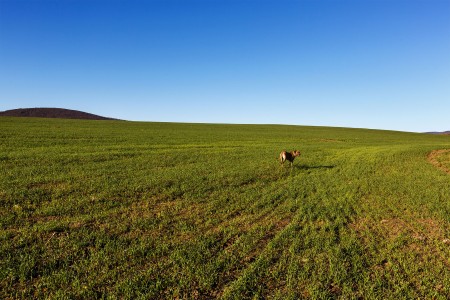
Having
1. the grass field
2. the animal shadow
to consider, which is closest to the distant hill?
the grass field

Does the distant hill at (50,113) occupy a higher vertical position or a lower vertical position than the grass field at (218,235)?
higher

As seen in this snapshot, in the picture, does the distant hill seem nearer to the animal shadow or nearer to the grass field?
the grass field

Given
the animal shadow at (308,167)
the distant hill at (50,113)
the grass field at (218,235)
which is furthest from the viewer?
the distant hill at (50,113)

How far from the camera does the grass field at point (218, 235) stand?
271 inches

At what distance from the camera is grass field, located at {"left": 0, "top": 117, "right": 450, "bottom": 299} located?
22.6 feet

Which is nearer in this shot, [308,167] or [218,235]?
[218,235]

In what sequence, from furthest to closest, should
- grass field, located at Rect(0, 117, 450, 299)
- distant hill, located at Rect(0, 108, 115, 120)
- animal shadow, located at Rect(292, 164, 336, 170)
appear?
1. distant hill, located at Rect(0, 108, 115, 120)
2. animal shadow, located at Rect(292, 164, 336, 170)
3. grass field, located at Rect(0, 117, 450, 299)

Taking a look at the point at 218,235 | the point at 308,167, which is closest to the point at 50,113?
the point at 308,167

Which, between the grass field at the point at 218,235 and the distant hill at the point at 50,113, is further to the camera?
the distant hill at the point at 50,113

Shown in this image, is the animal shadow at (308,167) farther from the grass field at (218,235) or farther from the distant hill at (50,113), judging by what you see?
the distant hill at (50,113)

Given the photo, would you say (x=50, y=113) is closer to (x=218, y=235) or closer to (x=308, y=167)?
(x=308, y=167)

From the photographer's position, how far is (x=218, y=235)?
976 cm

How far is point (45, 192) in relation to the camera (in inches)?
539

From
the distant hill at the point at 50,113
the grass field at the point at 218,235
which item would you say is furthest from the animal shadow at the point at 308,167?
the distant hill at the point at 50,113
